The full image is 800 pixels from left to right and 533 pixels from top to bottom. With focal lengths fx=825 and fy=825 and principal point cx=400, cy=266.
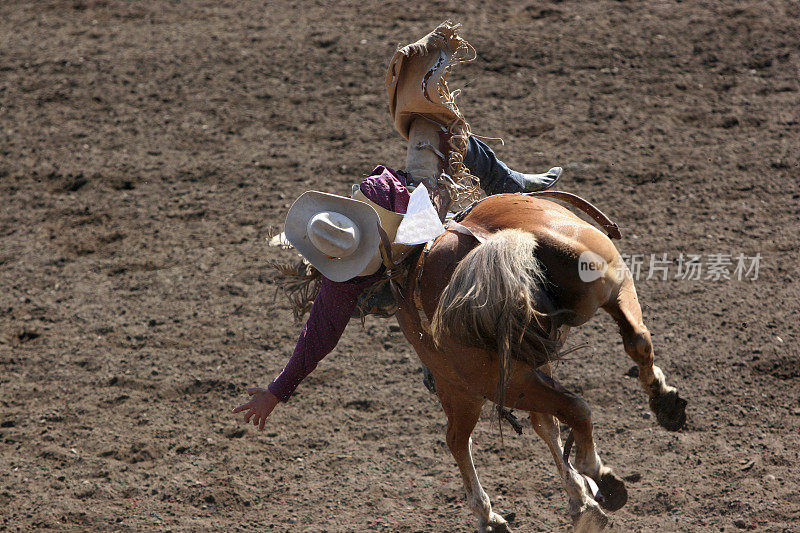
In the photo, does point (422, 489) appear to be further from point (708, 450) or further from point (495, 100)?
point (495, 100)

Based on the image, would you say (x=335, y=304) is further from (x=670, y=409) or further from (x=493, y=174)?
(x=670, y=409)

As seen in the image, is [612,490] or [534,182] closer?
[612,490]

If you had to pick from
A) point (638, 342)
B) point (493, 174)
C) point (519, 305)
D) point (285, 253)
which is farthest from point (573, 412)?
point (285, 253)

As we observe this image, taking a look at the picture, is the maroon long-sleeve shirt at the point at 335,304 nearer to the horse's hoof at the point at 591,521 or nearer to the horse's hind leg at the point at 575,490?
the horse's hind leg at the point at 575,490

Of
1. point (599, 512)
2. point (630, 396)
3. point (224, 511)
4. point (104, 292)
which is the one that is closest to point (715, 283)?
point (630, 396)

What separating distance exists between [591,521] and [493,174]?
1269mm

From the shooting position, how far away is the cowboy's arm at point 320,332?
8.33ft

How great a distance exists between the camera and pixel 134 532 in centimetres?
323

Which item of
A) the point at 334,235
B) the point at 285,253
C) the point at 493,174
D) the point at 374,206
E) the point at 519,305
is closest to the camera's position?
the point at 519,305

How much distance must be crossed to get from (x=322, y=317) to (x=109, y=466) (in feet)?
5.17

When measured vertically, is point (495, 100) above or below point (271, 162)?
above

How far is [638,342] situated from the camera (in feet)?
7.71
